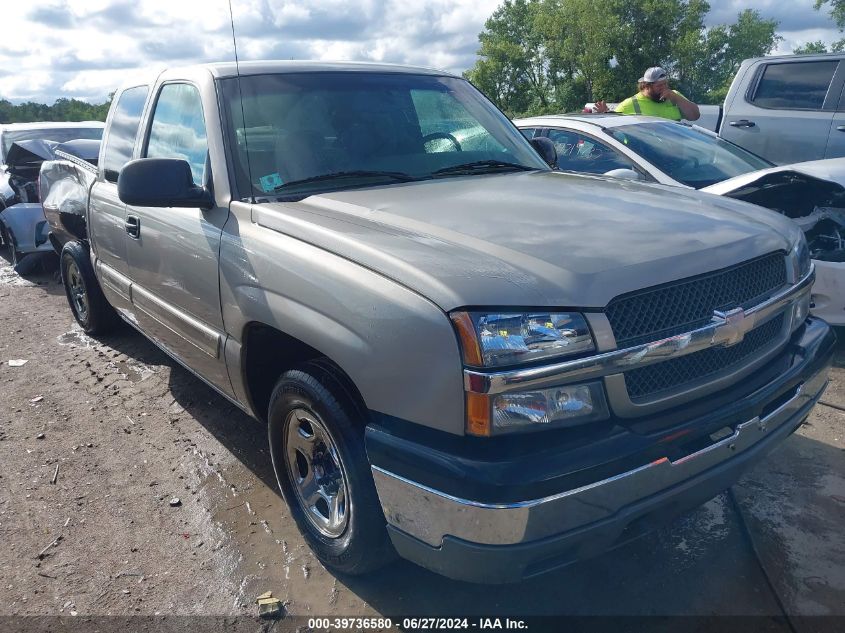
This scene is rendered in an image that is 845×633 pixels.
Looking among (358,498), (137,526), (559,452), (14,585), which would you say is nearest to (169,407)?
(137,526)

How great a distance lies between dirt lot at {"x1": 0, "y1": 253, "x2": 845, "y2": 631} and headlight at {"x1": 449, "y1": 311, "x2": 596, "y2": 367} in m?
1.12

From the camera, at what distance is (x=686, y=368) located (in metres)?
2.29

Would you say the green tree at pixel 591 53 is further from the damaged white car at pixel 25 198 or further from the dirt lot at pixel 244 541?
the dirt lot at pixel 244 541

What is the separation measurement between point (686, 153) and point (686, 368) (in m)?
4.19

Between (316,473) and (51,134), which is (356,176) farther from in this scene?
(51,134)

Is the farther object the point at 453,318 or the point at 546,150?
the point at 546,150

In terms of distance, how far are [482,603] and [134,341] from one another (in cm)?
412

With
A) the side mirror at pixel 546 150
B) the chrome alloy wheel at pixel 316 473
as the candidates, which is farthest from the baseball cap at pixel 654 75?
the chrome alloy wheel at pixel 316 473

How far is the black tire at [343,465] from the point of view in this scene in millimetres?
2379

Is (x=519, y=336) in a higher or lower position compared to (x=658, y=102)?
lower

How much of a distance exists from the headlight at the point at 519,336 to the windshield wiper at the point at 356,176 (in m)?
1.34

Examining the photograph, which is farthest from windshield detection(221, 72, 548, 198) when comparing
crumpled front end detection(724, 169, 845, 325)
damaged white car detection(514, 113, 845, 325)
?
crumpled front end detection(724, 169, 845, 325)

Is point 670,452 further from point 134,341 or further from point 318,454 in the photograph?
point 134,341

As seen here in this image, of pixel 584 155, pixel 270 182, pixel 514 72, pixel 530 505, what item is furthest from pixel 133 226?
pixel 514 72
